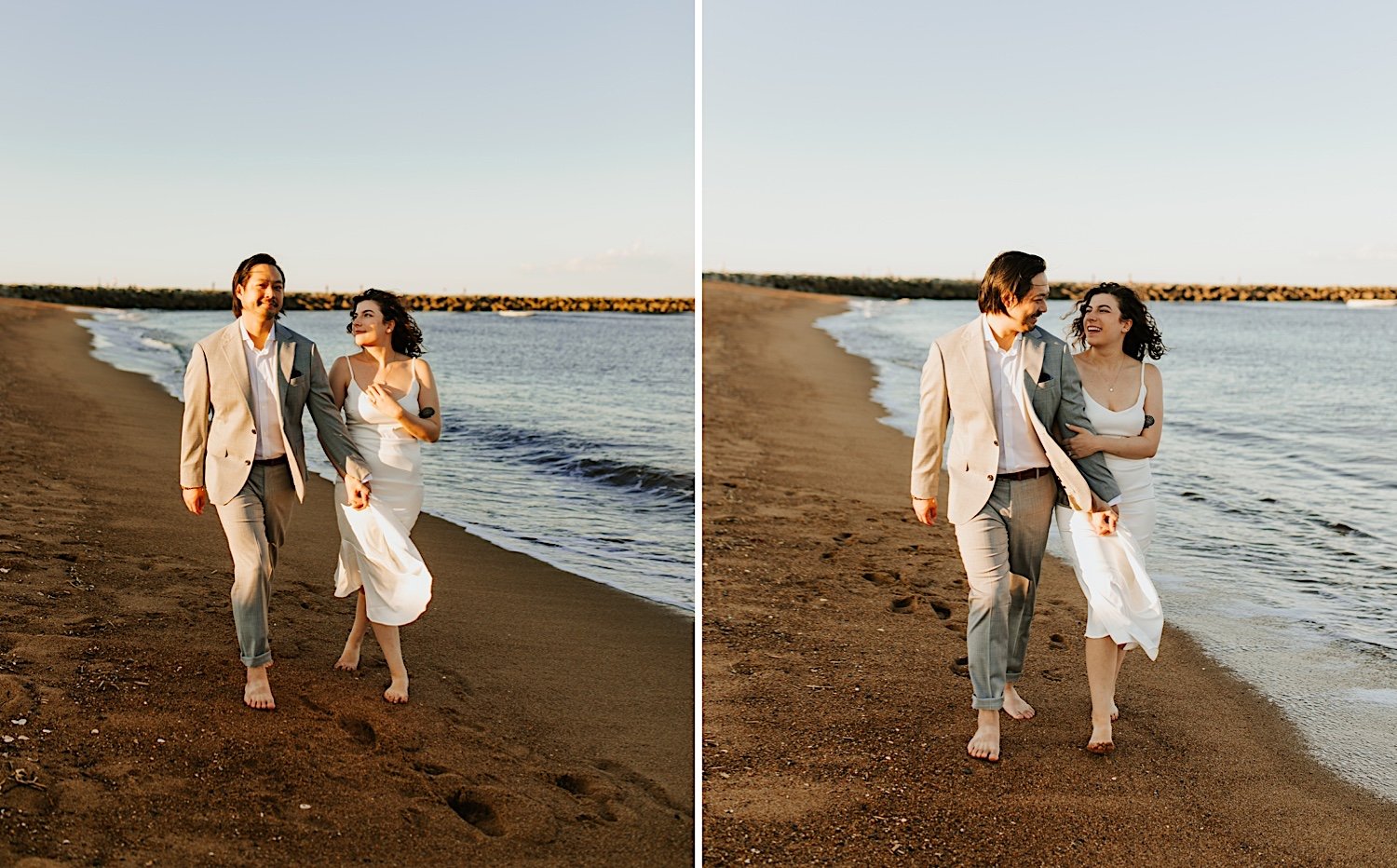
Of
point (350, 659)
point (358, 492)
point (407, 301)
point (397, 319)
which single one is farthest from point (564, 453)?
point (407, 301)

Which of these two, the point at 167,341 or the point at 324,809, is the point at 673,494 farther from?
the point at 167,341

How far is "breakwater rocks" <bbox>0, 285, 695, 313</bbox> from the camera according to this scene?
62469 mm

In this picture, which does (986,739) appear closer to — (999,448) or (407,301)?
(999,448)

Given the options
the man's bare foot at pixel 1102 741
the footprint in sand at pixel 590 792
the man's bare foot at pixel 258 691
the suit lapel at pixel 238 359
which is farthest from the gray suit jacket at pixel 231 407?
the man's bare foot at pixel 1102 741

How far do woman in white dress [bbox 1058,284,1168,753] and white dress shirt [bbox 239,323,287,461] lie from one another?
289 cm

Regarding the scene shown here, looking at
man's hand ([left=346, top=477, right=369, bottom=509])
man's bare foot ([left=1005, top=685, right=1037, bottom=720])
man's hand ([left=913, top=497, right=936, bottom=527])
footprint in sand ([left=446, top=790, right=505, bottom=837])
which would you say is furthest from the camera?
man's bare foot ([left=1005, top=685, right=1037, bottom=720])

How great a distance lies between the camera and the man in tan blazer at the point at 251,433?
4133 millimetres

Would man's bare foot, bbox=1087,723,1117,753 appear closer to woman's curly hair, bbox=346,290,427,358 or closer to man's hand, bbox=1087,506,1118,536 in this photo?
man's hand, bbox=1087,506,1118,536

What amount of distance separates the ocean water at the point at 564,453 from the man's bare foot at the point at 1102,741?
2.69m

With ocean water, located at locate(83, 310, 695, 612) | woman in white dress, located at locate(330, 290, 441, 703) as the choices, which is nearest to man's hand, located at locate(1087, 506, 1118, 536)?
woman in white dress, located at locate(330, 290, 441, 703)

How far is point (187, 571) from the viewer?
19.3 ft

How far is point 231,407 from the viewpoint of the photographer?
163 inches

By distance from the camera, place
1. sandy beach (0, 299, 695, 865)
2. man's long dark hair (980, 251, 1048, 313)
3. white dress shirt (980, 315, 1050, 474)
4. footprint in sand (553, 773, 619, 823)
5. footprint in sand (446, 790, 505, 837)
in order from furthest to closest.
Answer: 1. white dress shirt (980, 315, 1050, 474)
2. man's long dark hair (980, 251, 1048, 313)
3. footprint in sand (553, 773, 619, 823)
4. footprint in sand (446, 790, 505, 837)
5. sandy beach (0, 299, 695, 865)

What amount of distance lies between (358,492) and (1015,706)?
2.69 m
